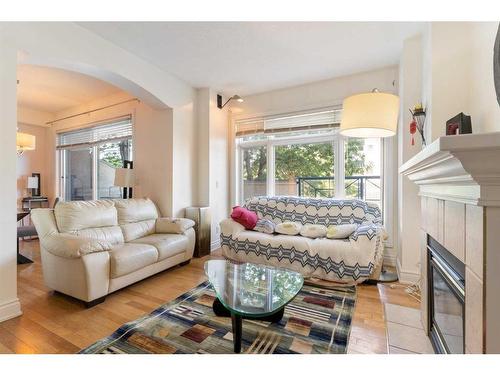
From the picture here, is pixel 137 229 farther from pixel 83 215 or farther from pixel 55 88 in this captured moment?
pixel 55 88

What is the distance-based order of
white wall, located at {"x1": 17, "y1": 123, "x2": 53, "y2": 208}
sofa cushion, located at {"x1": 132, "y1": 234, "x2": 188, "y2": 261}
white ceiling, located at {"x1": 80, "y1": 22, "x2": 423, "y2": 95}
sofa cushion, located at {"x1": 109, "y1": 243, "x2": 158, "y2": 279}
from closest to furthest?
sofa cushion, located at {"x1": 109, "y1": 243, "x2": 158, "y2": 279}
white ceiling, located at {"x1": 80, "y1": 22, "x2": 423, "y2": 95}
sofa cushion, located at {"x1": 132, "y1": 234, "x2": 188, "y2": 261}
white wall, located at {"x1": 17, "y1": 123, "x2": 53, "y2": 208}

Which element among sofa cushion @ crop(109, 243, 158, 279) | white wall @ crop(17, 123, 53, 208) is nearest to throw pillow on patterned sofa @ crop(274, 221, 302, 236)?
sofa cushion @ crop(109, 243, 158, 279)

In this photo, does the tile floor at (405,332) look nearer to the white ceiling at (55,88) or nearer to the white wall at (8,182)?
the white wall at (8,182)

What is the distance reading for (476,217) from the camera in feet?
2.92

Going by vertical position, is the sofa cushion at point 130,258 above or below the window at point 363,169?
below

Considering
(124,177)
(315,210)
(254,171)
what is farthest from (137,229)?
(315,210)

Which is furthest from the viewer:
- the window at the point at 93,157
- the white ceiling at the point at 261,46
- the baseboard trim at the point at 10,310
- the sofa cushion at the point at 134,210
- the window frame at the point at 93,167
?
the window frame at the point at 93,167

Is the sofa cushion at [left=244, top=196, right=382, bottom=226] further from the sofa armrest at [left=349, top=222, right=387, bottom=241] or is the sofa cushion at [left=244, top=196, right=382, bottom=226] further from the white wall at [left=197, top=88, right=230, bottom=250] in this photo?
the white wall at [left=197, top=88, right=230, bottom=250]

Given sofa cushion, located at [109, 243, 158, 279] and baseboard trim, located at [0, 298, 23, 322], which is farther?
sofa cushion, located at [109, 243, 158, 279]

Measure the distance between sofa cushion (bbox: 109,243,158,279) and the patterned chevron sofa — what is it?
0.94 meters

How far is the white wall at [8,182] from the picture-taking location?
186cm

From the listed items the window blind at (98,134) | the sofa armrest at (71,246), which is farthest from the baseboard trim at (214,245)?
the window blind at (98,134)

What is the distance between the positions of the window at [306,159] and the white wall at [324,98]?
13 centimetres

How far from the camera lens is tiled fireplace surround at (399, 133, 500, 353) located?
28.9 inches
